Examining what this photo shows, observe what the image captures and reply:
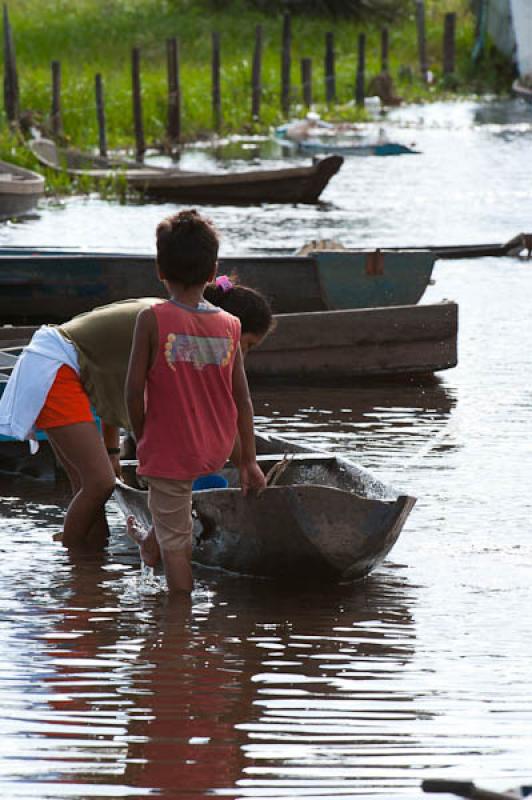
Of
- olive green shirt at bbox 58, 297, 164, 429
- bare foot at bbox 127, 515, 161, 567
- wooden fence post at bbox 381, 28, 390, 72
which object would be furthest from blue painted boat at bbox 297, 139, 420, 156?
bare foot at bbox 127, 515, 161, 567

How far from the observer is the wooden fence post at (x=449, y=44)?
159ft

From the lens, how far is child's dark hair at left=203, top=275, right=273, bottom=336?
5.89 meters

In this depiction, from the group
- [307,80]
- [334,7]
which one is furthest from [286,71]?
[334,7]

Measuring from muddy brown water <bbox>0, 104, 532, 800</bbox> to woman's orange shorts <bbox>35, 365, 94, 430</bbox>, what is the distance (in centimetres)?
65

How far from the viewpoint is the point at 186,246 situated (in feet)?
17.3

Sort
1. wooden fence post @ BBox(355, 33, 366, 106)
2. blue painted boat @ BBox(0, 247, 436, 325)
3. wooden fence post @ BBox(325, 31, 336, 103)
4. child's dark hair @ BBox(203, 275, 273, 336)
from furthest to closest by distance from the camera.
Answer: wooden fence post @ BBox(325, 31, 336, 103), wooden fence post @ BBox(355, 33, 366, 106), blue painted boat @ BBox(0, 247, 436, 325), child's dark hair @ BBox(203, 275, 273, 336)

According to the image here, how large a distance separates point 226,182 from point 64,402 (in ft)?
56.4

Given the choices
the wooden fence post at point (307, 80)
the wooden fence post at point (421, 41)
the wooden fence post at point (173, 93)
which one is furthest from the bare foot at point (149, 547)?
the wooden fence post at point (421, 41)

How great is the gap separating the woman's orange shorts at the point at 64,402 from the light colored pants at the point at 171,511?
659 millimetres

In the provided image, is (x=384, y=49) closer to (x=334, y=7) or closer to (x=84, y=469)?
(x=334, y=7)

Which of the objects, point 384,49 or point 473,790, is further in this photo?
point 384,49

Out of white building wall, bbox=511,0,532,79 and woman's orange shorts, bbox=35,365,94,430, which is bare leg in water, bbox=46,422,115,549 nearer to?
woman's orange shorts, bbox=35,365,94,430

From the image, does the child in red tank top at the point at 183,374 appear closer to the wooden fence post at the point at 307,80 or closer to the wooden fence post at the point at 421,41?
the wooden fence post at the point at 307,80

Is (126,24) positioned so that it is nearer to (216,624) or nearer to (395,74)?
(395,74)
